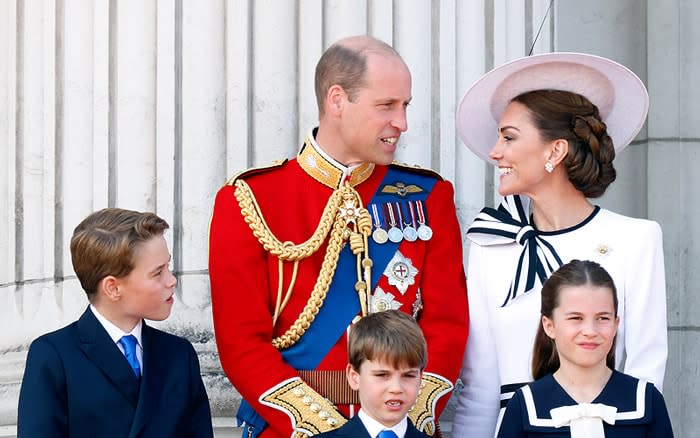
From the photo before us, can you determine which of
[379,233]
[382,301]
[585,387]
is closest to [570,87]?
[379,233]

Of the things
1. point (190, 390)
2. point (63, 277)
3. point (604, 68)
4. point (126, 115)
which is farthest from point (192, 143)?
point (604, 68)

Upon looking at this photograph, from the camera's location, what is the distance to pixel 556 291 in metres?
4.45

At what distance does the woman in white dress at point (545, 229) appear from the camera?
4664 millimetres

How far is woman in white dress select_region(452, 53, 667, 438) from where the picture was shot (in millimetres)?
4664

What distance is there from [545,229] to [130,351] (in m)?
1.38

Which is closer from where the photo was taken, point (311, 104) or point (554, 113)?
point (554, 113)

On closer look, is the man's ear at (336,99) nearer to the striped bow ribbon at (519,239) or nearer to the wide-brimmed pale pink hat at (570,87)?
the wide-brimmed pale pink hat at (570,87)

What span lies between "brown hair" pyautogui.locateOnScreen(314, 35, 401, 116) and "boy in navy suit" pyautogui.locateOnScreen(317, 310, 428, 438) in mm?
842

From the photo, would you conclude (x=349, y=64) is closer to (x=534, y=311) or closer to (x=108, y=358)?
(x=534, y=311)

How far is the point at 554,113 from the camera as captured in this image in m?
4.85

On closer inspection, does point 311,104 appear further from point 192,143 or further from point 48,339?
point 48,339

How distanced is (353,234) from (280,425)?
66 centimetres

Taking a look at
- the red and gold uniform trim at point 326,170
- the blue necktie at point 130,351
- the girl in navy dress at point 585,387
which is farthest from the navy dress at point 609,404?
the blue necktie at point 130,351

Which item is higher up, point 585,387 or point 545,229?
point 545,229
